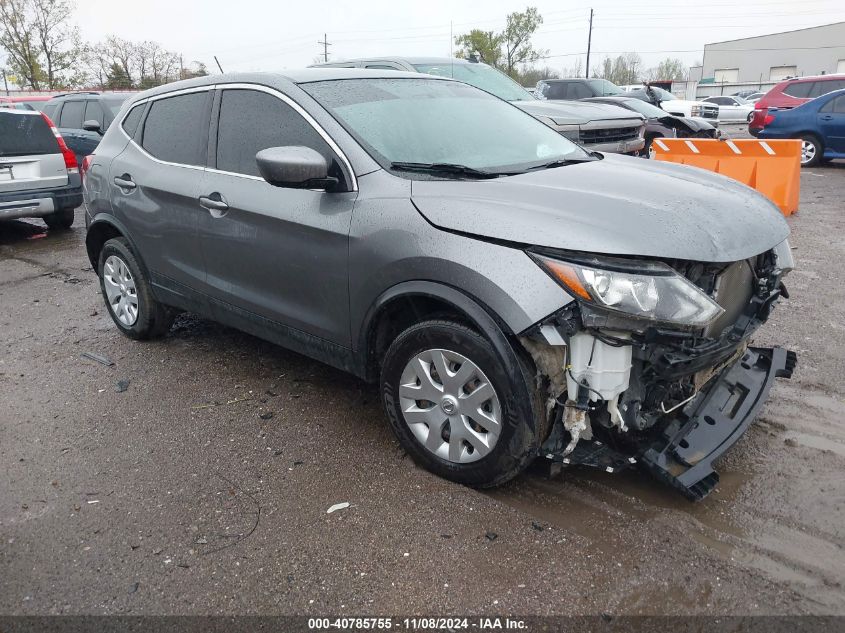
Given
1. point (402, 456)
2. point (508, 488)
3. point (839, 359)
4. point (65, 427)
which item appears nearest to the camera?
point (508, 488)

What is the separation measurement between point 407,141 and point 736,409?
2037mm

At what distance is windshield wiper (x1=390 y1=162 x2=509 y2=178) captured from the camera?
123 inches

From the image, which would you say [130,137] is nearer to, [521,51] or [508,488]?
[508,488]

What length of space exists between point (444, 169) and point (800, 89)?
15765 mm

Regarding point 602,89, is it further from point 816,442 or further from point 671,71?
point 671,71

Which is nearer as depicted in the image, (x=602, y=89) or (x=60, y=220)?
(x=60, y=220)

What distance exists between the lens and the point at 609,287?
243cm

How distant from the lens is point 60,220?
932cm

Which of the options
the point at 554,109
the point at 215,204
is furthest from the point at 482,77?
the point at 215,204

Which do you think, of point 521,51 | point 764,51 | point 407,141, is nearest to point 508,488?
point 407,141

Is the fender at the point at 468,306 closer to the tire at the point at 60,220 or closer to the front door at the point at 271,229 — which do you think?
the front door at the point at 271,229

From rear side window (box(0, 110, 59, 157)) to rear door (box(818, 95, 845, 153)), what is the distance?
1325 cm

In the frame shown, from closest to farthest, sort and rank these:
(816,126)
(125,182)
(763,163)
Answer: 1. (125,182)
2. (763,163)
3. (816,126)

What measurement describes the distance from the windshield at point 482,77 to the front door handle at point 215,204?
17.5ft
